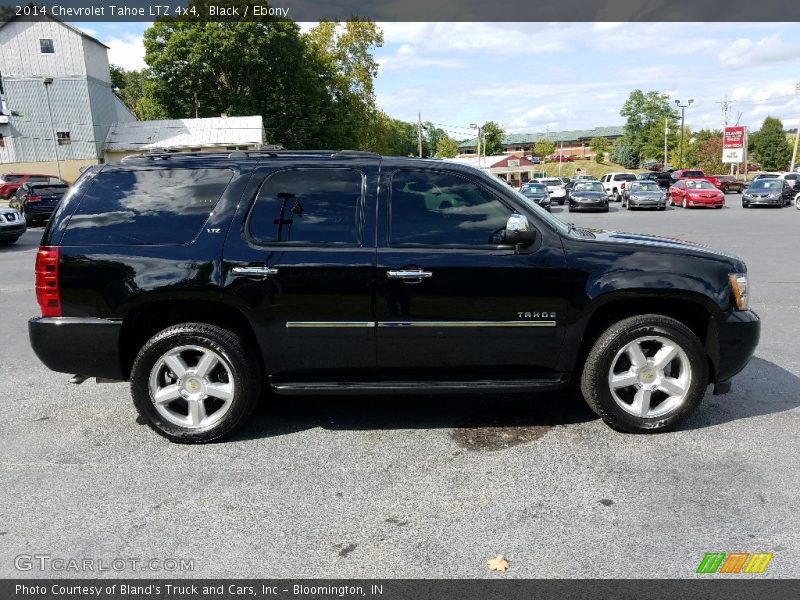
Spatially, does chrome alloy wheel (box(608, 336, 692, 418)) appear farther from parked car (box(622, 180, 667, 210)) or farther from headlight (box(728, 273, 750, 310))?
parked car (box(622, 180, 667, 210))

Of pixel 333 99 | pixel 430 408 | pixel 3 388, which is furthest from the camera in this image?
pixel 333 99

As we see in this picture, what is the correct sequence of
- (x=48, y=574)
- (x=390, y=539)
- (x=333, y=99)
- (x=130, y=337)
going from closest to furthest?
(x=48, y=574)
(x=390, y=539)
(x=130, y=337)
(x=333, y=99)

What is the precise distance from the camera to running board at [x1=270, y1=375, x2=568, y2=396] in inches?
164

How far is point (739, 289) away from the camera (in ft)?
13.9

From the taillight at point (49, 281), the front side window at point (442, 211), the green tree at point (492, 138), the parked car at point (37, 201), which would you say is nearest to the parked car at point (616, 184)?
the parked car at point (37, 201)

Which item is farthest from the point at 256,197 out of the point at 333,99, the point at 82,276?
the point at 333,99

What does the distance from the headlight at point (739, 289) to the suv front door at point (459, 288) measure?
3.79 feet

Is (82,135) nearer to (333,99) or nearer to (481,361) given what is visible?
(333,99)

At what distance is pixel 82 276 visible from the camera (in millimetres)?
4102

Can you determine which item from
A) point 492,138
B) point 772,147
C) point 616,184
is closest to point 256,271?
point 616,184

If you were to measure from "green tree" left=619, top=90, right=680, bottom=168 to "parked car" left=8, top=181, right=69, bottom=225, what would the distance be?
333 ft

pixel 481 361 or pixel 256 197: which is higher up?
pixel 256 197

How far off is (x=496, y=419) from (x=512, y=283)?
108cm

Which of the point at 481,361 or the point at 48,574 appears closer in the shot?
the point at 48,574
